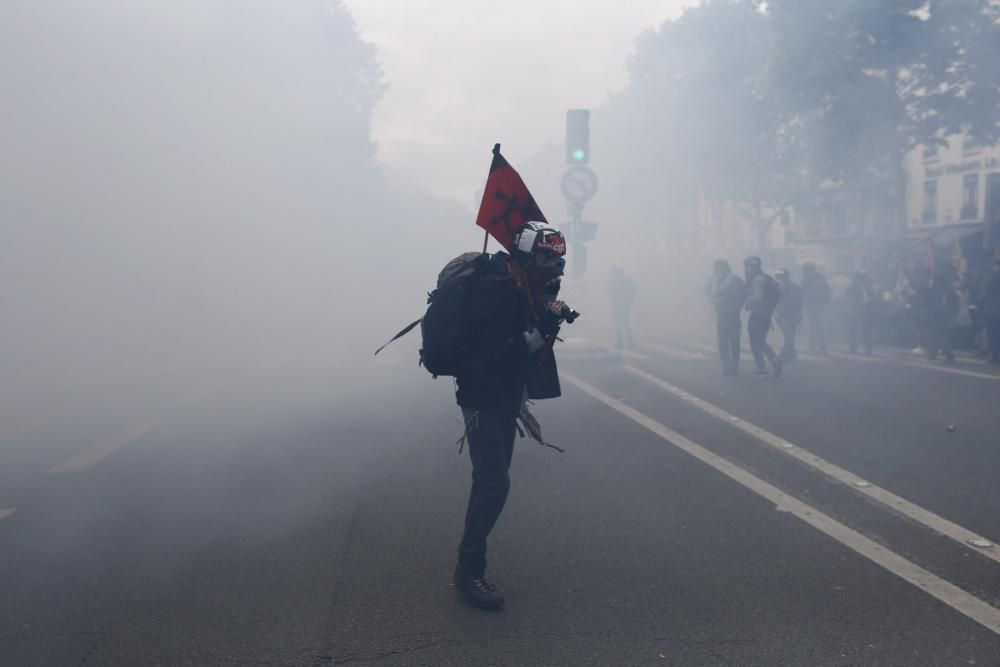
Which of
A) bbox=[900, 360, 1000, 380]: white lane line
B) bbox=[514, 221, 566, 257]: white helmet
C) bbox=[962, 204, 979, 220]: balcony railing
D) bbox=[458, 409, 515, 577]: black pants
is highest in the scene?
bbox=[962, 204, 979, 220]: balcony railing

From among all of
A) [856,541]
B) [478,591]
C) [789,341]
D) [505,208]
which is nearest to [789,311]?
[789,341]

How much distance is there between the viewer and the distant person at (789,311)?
51.5 feet

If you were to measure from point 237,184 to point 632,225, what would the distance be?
32755 mm

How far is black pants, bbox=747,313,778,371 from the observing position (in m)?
13.1

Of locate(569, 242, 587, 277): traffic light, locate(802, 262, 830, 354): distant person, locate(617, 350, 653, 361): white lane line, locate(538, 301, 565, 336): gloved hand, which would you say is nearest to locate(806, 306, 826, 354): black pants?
locate(802, 262, 830, 354): distant person

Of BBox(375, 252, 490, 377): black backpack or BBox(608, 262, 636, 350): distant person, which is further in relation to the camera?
BBox(608, 262, 636, 350): distant person

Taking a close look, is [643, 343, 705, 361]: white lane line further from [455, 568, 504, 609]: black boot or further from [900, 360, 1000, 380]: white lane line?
[455, 568, 504, 609]: black boot

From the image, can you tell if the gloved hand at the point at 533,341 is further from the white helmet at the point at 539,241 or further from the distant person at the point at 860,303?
the distant person at the point at 860,303

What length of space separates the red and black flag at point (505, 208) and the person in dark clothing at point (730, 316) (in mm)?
9263

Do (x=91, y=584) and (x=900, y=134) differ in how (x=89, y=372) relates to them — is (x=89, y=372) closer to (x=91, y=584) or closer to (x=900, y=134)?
(x=91, y=584)

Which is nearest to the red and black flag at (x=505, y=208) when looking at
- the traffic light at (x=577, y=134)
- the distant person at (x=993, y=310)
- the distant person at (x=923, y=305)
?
the traffic light at (x=577, y=134)

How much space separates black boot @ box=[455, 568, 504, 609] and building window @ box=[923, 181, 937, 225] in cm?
4358

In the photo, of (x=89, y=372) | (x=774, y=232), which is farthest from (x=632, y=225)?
(x=89, y=372)

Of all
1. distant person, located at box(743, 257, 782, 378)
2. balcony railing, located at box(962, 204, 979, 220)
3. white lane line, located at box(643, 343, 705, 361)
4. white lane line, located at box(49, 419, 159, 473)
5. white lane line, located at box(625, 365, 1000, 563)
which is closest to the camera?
white lane line, located at box(625, 365, 1000, 563)
